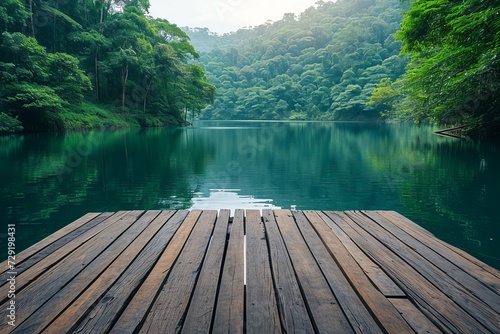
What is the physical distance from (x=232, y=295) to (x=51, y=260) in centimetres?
150

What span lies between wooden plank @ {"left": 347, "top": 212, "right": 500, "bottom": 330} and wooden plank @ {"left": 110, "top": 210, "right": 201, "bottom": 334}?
5.75 feet

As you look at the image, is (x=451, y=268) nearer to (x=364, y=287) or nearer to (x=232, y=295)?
(x=364, y=287)

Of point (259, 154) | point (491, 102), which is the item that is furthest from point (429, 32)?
point (259, 154)

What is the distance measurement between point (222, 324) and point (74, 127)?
97.6 ft

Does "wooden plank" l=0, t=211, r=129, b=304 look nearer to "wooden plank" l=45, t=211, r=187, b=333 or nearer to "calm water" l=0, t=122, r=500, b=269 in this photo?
"wooden plank" l=45, t=211, r=187, b=333

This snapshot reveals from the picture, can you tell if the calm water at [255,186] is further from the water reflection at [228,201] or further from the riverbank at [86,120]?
the riverbank at [86,120]

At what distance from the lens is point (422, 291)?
A: 200 cm

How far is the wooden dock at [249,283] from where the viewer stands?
1.65m

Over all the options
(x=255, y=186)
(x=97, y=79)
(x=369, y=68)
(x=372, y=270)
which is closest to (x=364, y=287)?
(x=372, y=270)

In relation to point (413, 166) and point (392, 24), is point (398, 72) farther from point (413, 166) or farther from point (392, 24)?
point (413, 166)

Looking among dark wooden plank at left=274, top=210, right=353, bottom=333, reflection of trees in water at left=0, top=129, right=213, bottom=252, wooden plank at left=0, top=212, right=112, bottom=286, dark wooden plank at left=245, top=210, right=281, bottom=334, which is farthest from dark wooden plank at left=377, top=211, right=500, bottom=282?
reflection of trees in water at left=0, top=129, right=213, bottom=252

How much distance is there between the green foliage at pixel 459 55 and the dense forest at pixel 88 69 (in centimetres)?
2253

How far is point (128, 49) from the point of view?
31672 millimetres

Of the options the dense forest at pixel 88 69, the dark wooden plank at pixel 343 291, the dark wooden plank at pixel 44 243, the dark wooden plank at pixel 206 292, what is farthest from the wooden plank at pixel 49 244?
the dense forest at pixel 88 69
